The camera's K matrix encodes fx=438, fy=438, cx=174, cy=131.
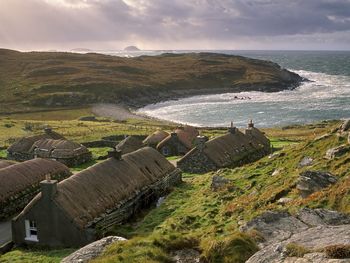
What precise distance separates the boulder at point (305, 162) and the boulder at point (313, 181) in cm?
621

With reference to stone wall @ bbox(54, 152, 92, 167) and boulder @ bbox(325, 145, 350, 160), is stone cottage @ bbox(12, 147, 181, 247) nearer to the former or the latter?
boulder @ bbox(325, 145, 350, 160)

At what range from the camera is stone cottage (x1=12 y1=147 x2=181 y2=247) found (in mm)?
25453

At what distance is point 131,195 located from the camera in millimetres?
31031

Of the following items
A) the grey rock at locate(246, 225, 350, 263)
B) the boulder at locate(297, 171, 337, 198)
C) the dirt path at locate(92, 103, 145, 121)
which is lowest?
the dirt path at locate(92, 103, 145, 121)

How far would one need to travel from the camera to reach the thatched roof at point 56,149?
172 feet

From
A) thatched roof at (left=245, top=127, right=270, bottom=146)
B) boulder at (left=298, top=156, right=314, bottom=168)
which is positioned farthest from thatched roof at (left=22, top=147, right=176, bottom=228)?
thatched roof at (left=245, top=127, right=270, bottom=146)

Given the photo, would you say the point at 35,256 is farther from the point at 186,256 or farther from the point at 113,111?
the point at 113,111

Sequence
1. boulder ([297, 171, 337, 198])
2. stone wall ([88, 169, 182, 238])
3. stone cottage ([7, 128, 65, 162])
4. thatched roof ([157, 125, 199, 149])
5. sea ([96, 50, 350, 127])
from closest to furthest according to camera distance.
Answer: boulder ([297, 171, 337, 198])
stone wall ([88, 169, 182, 238])
stone cottage ([7, 128, 65, 162])
thatched roof ([157, 125, 199, 149])
sea ([96, 50, 350, 127])

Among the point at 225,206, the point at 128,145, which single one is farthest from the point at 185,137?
the point at 225,206

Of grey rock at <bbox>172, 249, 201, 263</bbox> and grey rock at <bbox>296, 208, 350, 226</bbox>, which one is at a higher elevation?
grey rock at <bbox>296, 208, 350, 226</bbox>

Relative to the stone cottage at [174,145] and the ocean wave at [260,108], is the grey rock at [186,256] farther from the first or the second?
the ocean wave at [260,108]

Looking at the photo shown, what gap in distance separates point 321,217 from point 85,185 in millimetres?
17163

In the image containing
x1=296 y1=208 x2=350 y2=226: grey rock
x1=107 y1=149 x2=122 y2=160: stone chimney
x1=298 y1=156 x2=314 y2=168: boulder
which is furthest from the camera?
x1=107 y1=149 x2=122 y2=160: stone chimney

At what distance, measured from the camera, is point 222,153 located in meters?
46.4
